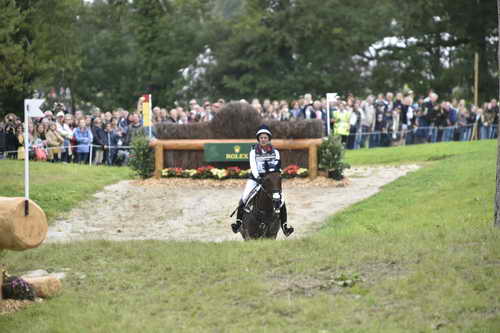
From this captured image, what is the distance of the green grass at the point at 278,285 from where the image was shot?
391 inches

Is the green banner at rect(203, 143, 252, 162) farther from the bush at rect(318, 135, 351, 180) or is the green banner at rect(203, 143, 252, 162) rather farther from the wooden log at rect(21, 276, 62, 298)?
the wooden log at rect(21, 276, 62, 298)

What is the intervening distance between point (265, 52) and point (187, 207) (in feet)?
116

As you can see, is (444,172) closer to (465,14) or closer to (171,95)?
(465,14)

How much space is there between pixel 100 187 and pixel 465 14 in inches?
1261

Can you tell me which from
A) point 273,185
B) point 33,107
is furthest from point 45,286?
point 273,185

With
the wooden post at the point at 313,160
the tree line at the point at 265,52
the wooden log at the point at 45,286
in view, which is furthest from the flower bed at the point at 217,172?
the tree line at the point at 265,52

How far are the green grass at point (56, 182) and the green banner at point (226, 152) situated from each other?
2.58 m

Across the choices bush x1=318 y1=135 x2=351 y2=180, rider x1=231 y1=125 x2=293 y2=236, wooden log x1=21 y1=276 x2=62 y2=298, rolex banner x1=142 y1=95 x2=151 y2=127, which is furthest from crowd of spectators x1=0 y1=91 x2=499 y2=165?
wooden log x1=21 y1=276 x2=62 y2=298

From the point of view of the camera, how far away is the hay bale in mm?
27719

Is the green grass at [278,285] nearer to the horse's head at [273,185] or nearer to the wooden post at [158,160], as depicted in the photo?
the horse's head at [273,185]

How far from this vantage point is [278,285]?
11.2 m

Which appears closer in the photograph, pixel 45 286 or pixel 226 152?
pixel 45 286

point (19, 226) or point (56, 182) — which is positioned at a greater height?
point (19, 226)

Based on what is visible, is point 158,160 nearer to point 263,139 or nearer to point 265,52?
point 263,139
